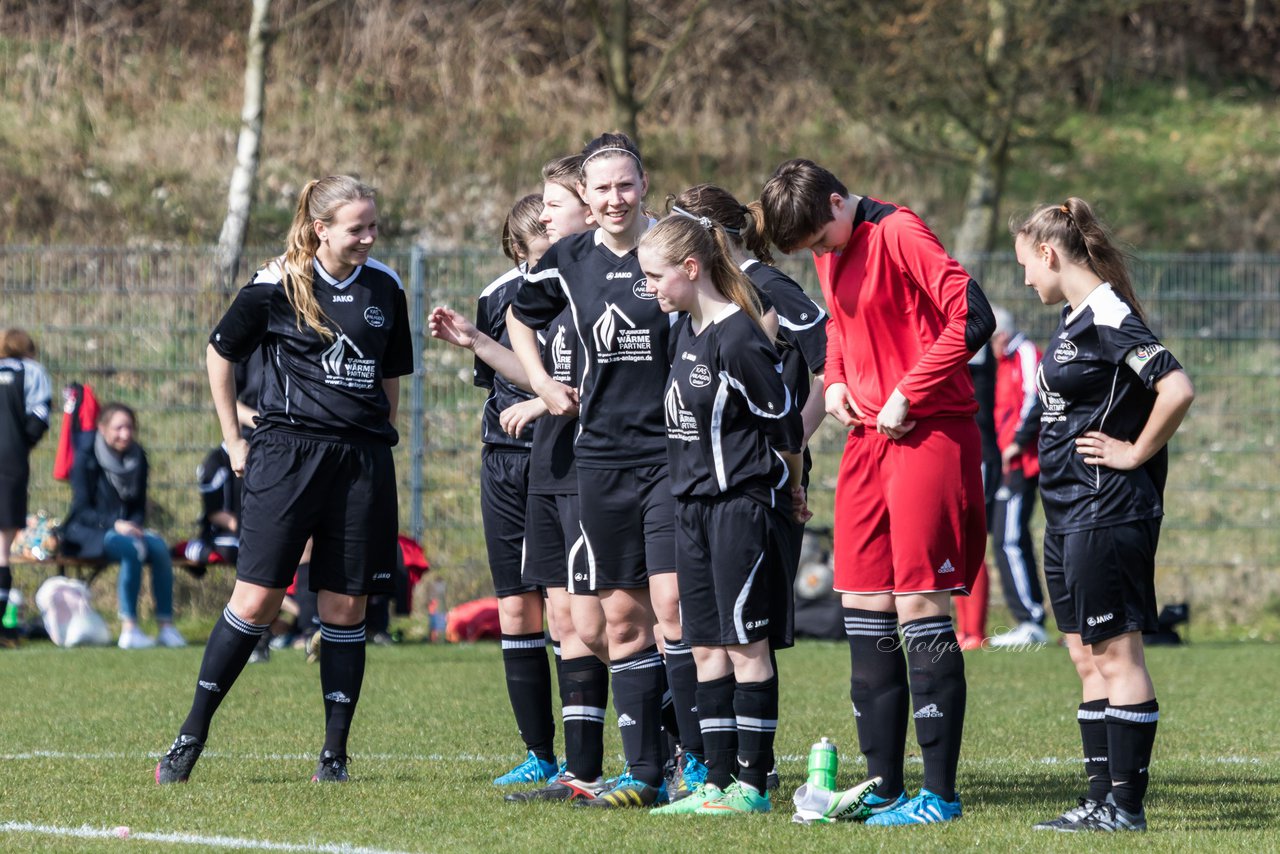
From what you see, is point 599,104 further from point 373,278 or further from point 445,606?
point 373,278

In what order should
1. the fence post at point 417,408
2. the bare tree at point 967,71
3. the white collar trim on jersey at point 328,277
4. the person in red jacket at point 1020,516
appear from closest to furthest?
the white collar trim on jersey at point 328,277 → the person in red jacket at point 1020,516 → the fence post at point 417,408 → the bare tree at point 967,71

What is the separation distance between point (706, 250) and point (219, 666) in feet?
7.95

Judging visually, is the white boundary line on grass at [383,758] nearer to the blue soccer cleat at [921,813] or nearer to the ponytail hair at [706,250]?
the blue soccer cleat at [921,813]

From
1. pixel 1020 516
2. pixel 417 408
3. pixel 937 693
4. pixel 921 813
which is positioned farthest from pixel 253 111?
pixel 921 813

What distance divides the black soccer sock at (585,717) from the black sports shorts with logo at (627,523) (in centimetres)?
44

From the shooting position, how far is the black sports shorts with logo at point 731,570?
5129mm

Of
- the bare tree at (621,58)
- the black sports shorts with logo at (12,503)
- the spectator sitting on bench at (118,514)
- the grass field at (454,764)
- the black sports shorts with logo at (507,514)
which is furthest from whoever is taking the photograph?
the bare tree at (621,58)

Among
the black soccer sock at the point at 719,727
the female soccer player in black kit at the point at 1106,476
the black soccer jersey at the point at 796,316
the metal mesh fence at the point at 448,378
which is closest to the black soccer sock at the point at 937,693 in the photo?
the female soccer player in black kit at the point at 1106,476

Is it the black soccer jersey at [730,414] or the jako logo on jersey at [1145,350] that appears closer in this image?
the jako logo on jersey at [1145,350]

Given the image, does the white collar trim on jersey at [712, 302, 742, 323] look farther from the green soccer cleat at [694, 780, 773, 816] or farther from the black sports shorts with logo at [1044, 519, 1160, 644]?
the green soccer cleat at [694, 780, 773, 816]

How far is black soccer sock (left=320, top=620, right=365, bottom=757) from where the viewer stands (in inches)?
246

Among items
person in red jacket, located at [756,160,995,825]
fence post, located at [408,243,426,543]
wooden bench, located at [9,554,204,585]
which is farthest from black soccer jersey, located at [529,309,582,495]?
fence post, located at [408,243,426,543]

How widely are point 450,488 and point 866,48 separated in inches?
473

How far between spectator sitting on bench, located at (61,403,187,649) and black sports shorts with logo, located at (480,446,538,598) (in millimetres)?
6407
